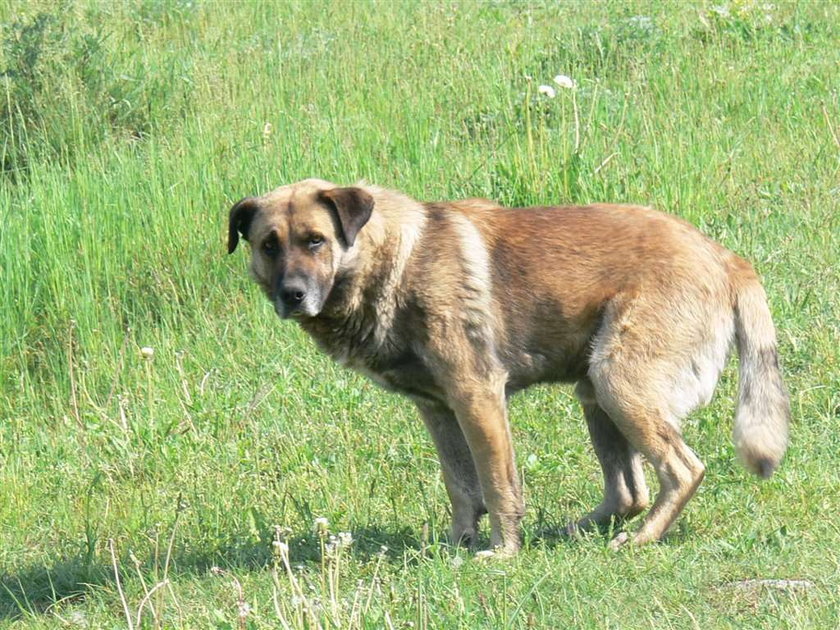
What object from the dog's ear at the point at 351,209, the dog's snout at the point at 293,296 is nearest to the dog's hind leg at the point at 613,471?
Answer: the dog's ear at the point at 351,209

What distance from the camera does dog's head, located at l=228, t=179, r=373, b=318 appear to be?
212 inches

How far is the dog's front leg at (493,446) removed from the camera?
542 cm

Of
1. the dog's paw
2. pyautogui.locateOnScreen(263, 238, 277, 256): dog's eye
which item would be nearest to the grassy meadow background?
the dog's paw

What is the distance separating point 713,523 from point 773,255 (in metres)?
2.84

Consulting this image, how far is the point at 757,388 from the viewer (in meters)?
5.50

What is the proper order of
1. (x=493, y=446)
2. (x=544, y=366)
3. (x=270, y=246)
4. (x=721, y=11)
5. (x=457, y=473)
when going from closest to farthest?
(x=493, y=446), (x=270, y=246), (x=544, y=366), (x=457, y=473), (x=721, y=11)

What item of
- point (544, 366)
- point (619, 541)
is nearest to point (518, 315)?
point (544, 366)

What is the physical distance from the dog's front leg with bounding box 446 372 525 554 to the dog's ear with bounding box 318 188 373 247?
79 cm

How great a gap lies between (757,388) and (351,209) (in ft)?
6.48

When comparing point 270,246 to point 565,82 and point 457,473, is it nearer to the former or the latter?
point 457,473

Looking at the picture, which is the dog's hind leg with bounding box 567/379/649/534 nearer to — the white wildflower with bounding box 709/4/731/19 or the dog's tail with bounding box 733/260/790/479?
the dog's tail with bounding box 733/260/790/479

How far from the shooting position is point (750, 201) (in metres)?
8.77

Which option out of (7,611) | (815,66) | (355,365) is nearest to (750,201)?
(815,66)

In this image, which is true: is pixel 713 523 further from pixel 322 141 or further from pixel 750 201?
pixel 322 141
